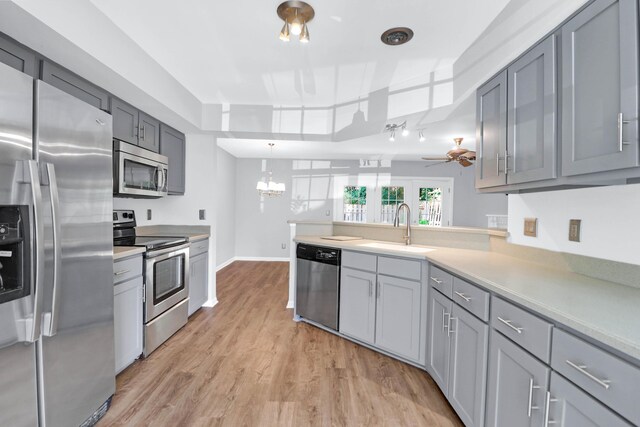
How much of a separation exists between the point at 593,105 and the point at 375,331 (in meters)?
2.03

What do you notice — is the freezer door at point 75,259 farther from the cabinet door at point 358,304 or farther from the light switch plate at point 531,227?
the light switch plate at point 531,227

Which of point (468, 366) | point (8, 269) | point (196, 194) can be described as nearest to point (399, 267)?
point (468, 366)

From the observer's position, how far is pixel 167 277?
2.77 meters

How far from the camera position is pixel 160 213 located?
364 centimetres

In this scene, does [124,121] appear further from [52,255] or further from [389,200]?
[389,200]

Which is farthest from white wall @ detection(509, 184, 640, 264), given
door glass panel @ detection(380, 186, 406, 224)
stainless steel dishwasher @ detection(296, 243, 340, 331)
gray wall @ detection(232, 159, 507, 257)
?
gray wall @ detection(232, 159, 507, 257)

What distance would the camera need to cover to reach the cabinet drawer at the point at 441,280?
6.12ft

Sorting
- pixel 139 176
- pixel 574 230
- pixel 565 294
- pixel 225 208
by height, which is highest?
pixel 139 176

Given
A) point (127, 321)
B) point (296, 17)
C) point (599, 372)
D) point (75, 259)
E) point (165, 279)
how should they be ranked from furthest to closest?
point (165, 279), point (127, 321), point (296, 17), point (75, 259), point (599, 372)

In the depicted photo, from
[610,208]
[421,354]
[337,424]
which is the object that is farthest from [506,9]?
[337,424]

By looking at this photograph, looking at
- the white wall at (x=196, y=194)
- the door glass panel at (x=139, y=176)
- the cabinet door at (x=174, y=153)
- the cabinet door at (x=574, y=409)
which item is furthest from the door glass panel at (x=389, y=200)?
the cabinet door at (x=574, y=409)

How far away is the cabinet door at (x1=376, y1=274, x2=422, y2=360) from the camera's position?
2.28 metres

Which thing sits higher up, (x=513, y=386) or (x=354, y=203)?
(x=354, y=203)

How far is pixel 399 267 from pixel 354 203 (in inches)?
177
